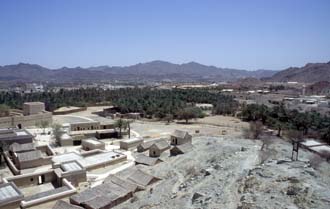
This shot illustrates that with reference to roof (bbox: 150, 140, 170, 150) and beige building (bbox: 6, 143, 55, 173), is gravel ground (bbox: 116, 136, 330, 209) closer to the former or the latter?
roof (bbox: 150, 140, 170, 150)

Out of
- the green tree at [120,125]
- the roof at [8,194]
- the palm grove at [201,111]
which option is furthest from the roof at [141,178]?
the palm grove at [201,111]

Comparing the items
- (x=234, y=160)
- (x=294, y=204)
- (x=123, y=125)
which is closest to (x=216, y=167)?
(x=234, y=160)

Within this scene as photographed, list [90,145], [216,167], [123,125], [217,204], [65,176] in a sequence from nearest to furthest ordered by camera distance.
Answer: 1. [217,204]
2. [216,167]
3. [65,176]
4. [90,145]
5. [123,125]

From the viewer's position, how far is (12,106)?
75562mm

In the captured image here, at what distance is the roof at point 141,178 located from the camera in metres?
27.2

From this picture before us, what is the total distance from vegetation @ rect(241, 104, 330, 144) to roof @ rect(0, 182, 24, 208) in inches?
1413

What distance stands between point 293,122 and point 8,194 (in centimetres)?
4348

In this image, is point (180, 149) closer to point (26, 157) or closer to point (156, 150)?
point (156, 150)

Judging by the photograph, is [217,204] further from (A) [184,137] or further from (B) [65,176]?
(A) [184,137]

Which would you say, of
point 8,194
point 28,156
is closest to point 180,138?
point 28,156

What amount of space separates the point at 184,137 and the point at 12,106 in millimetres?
52189

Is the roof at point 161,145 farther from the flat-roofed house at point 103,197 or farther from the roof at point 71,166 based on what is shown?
the flat-roofed house at point 103,197

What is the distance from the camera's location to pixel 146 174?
28156 millimetres

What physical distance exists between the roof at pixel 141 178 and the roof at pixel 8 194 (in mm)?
8885
